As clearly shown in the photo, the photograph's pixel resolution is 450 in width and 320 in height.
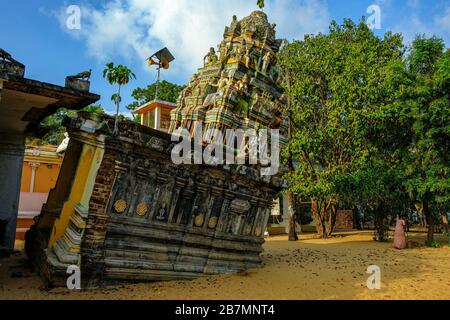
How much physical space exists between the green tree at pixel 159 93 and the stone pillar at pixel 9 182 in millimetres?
26301

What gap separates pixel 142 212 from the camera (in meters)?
8.25

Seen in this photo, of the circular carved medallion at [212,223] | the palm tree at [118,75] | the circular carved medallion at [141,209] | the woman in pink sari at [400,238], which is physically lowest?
the woman in pink sari at [400,238]

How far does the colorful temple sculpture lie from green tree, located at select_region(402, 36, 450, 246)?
32.2 ft

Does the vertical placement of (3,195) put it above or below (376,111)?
below

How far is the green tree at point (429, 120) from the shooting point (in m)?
16.3

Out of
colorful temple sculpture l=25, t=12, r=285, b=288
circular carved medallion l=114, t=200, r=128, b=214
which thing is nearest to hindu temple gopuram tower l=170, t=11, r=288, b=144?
colorful temple sculpture l=25, t=12, r=285, b=288

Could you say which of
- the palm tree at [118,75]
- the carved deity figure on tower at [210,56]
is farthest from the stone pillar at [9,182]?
the carved deity figure on tower at [210,56]

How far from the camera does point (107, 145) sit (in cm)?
764

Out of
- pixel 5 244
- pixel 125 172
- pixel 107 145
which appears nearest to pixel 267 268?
pixel 125 172

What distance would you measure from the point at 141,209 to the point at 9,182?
716cm

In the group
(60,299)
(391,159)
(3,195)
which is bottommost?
(60,299)

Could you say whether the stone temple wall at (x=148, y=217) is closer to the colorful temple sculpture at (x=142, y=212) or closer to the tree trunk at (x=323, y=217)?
the colorful temple sculpture at (x=142, y=212)
